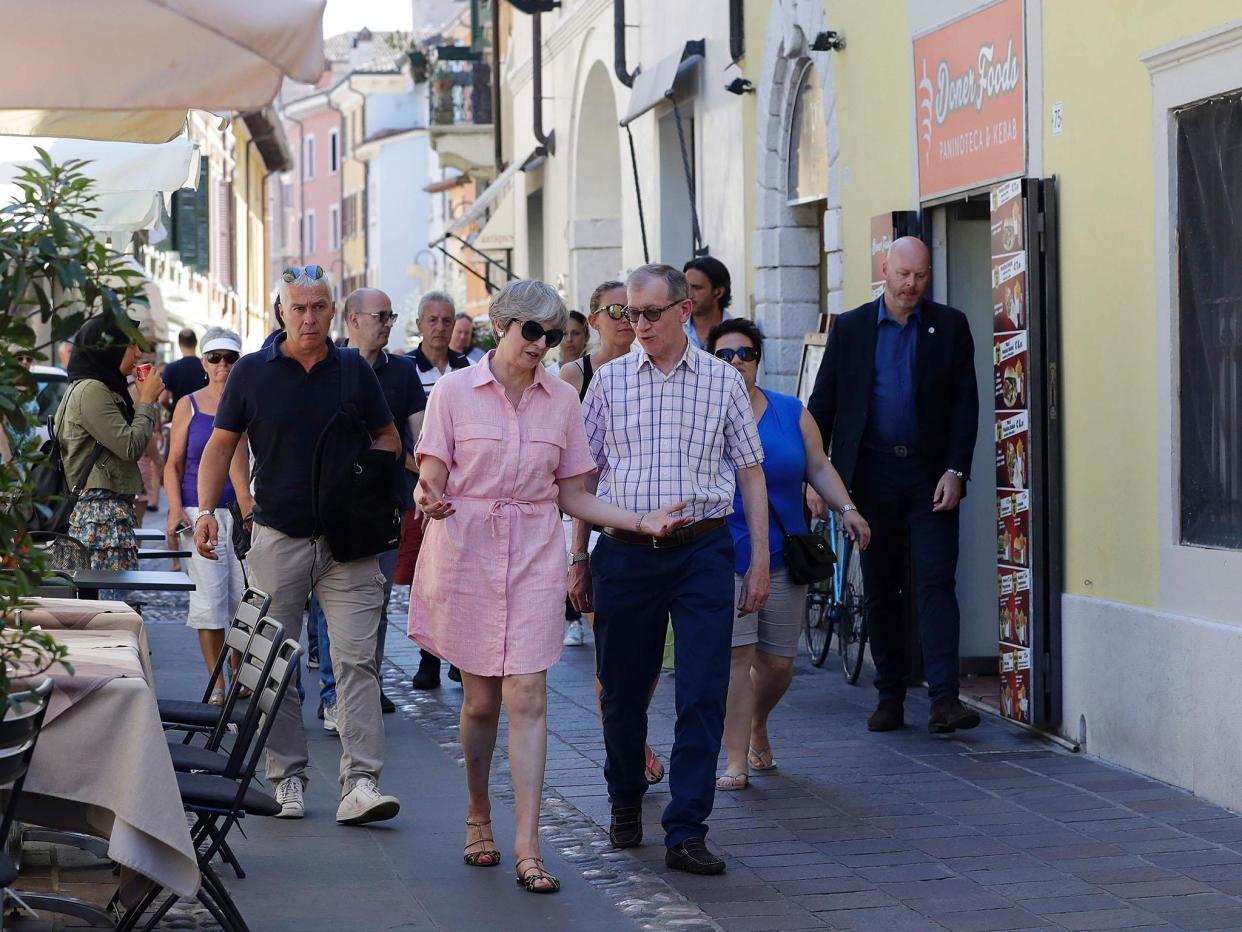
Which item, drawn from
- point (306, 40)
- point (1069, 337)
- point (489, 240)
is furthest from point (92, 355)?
point (489, 240)

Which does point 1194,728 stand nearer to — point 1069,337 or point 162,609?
point 1069,337

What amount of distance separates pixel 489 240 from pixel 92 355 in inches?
670

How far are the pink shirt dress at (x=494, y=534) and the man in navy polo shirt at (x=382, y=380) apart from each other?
2510 millimetres

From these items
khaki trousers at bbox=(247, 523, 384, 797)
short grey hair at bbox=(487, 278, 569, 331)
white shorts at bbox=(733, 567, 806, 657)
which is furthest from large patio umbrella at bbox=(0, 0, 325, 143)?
white shorts at bbox=(733, 567, 806, 657)

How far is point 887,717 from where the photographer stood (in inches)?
349

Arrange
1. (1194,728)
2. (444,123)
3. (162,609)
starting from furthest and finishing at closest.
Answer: (444,123) < (162,609) < (1194,728)

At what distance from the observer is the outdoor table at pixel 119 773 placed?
4711mm

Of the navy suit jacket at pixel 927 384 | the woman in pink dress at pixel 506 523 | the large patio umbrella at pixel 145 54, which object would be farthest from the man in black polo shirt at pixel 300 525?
the navy suit jacket at pixel 927 384

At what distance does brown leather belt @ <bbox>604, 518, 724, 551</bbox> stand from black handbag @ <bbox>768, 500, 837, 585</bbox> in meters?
1.05

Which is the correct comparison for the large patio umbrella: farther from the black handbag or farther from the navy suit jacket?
Answer: the navy suit jacket

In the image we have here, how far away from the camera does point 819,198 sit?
12.5m

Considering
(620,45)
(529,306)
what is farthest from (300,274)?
(620,45)

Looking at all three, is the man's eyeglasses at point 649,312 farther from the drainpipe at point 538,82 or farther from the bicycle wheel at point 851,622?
the drainpipe at point 538,82

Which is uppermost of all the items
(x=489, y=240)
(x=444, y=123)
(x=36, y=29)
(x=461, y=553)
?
(x=444, y=123)
